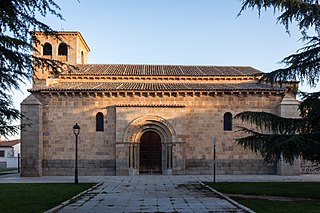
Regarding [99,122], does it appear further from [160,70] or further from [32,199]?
[32,199]

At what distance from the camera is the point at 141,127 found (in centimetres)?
2495

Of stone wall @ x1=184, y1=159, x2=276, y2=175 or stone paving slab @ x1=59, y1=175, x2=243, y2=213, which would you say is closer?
stone paving slab @ x1=59, y1=175, x2=243, y2=213

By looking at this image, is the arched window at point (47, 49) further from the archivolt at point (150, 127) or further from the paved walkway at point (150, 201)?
the paved walkway at point (150, 201)

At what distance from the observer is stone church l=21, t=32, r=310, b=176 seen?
80.5 ft

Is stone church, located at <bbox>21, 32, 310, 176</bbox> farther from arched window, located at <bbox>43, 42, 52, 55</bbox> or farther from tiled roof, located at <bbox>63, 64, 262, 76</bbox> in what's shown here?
arched window, located at <bbox>43, 42, 52, 55</bbox>

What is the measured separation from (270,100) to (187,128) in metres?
5.66

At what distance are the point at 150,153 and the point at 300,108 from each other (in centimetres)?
1457

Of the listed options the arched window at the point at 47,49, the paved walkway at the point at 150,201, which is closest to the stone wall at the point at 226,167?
the paved walkway at the point at 150,201

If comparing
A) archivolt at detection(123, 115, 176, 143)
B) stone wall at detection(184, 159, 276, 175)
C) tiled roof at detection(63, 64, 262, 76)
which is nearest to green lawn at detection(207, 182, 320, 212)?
stone wall at detection(184, 159, 276, 175)

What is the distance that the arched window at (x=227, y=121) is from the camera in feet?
83.0

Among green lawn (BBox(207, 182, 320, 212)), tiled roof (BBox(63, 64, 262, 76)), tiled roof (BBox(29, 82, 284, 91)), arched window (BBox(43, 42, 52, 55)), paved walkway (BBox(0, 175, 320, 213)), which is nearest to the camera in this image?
green lawn (BBox(207, 182, 320, 212))

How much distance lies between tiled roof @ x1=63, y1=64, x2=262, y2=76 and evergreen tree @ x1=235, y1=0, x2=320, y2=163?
15084 millimetres

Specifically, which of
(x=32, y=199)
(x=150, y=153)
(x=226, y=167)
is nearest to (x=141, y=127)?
→ (x=150, y=153)

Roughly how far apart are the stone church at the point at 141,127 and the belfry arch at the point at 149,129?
0.21 feet
